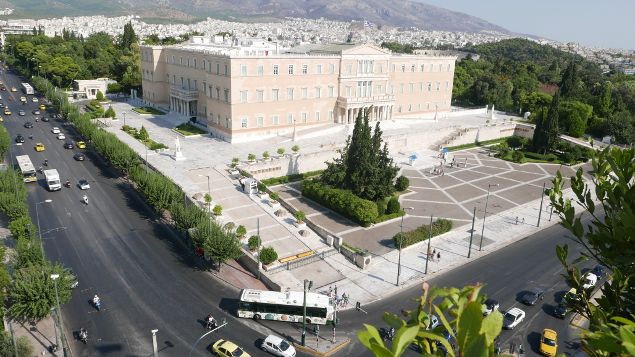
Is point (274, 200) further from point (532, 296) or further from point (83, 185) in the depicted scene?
point (532, 296)

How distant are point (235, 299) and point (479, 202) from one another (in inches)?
1251

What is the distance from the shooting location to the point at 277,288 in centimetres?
3344

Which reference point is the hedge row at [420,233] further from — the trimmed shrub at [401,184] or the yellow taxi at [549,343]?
the yellow taxi at [549,343]

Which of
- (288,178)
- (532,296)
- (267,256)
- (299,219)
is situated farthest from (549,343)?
(288,178)

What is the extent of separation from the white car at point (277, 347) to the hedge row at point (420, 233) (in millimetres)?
14220

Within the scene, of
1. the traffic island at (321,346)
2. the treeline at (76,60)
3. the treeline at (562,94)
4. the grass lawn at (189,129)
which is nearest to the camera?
the traffic island at (321,346)

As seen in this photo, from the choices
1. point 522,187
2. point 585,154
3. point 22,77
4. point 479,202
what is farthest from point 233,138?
point 22,77

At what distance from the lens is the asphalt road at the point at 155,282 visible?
28.6 metres

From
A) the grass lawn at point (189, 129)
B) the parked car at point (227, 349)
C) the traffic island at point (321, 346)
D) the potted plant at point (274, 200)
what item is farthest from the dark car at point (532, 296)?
the grass lawn at point (189, 129)

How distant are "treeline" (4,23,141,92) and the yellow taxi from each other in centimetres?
9227

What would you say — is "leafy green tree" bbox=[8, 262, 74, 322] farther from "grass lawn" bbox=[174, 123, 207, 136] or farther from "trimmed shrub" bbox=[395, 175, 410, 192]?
"grass lawn" bbox=[174, 123, 207, 136]

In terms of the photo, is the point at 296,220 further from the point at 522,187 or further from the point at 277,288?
the point at 522,187

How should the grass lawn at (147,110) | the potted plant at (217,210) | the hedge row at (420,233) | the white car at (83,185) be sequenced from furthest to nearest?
the grass lawn at (147,110), the white car at (83,185), the potted plant at (217,210), the hedge row at (420,233)

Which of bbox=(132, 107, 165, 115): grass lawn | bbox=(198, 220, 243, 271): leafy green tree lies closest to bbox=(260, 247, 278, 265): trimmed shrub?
bbox=(198, 220, 243, 271): leafy green tree
